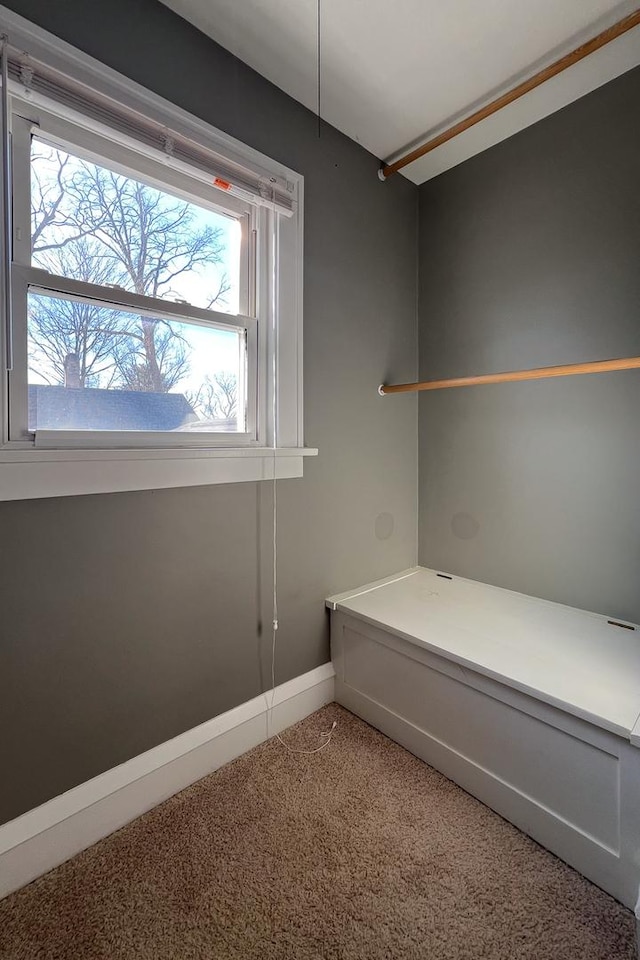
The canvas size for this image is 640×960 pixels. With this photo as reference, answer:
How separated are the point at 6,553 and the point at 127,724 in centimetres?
63

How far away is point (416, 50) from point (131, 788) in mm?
2575

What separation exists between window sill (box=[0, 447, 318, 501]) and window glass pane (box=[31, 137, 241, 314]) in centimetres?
50

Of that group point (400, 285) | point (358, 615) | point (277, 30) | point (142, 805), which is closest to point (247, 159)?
point (277, 30)

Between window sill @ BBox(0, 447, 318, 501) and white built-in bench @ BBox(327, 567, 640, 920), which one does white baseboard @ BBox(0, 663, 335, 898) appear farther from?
window sill @ BBox(0, 447, 318, 501)

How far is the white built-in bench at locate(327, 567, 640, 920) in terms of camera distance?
1044 mm

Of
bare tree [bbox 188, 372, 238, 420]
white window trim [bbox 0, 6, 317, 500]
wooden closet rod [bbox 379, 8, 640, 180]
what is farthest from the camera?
bare tree [bbox 188, 372, 238, 420]

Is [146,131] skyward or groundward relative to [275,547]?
skyward

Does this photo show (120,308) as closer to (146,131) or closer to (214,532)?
(146,131)

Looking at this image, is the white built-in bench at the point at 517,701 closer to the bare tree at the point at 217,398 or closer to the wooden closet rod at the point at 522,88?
the bare tree at the point at 217,398

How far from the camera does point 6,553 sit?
1052 mm

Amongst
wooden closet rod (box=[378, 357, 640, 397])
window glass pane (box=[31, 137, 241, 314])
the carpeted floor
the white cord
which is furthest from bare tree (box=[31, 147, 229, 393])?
the carpeted floor

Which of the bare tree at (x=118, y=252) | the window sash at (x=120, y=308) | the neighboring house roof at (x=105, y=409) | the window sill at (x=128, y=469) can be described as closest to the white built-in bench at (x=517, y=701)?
the window sill at (x=128, y=469)

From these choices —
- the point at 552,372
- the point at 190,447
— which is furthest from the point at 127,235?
the point at 552,372

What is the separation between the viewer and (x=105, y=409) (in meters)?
1.23
